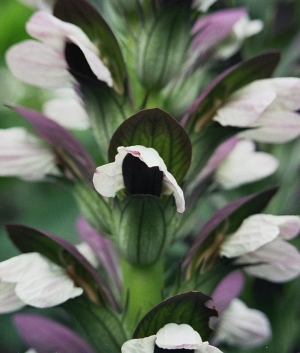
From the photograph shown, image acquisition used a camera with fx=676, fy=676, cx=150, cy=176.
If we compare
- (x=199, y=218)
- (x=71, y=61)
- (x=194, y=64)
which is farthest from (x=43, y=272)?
(x=199, y=218)

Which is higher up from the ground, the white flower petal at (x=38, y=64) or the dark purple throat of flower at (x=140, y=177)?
the white flower petal at (x=38, y=64)

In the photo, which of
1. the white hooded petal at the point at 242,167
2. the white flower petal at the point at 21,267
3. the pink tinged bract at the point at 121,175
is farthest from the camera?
the white hooded petal at the point at 242,167

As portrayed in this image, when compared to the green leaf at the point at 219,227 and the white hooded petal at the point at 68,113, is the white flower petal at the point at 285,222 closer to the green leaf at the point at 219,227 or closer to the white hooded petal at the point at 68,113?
the green leaf at the point at 219,227

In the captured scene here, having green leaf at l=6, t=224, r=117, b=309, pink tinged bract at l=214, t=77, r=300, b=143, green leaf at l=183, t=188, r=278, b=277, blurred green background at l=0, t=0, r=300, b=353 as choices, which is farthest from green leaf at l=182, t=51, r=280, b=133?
blurred green background at l=0, t=0, r=300, b=353

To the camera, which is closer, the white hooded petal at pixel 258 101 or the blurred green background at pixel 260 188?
the white hooded petal at pixel 258 101

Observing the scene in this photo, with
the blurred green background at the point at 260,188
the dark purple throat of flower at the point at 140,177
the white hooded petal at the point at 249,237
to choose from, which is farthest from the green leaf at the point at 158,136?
the blurred green background at the point at 260,188

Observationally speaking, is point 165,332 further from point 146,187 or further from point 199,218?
point 199,218

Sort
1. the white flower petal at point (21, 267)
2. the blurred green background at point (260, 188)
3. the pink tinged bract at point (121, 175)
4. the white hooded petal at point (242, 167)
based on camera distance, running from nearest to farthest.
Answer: the pink tinged bract at point (121, 175) < the white flower petal at point (21, 267) < the white hooded petal at point (242, 167) < the blurred green background at point (260, 188)

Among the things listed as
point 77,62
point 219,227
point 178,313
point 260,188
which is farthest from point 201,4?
point 260,188
